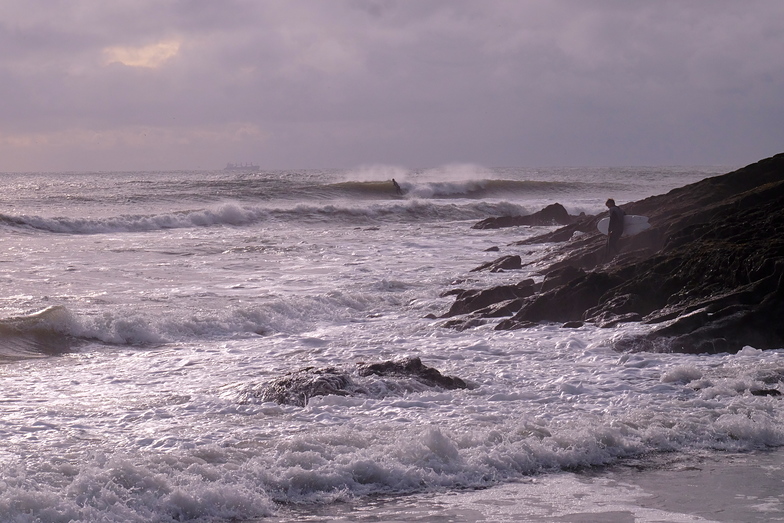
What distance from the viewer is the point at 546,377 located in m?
8.54

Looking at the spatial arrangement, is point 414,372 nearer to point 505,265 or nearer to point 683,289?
point 683,289

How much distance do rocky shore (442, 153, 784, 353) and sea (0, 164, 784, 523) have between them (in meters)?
0.39

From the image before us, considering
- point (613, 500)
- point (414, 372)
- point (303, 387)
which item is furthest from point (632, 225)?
point (613, 500)

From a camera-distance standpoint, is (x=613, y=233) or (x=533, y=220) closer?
(x=613, y=233)

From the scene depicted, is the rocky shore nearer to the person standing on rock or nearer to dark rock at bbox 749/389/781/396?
the person standing on rock

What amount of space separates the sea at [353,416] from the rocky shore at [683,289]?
0.39m

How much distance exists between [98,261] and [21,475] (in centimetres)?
1550

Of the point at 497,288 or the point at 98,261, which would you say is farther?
the point at 98,261

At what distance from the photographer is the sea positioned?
537 cm

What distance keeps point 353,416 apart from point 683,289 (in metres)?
5.80

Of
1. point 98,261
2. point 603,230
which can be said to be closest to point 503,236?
point 603,230

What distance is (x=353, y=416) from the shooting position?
23.8ft

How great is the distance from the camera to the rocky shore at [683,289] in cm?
935

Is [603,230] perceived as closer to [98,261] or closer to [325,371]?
[325,371]
